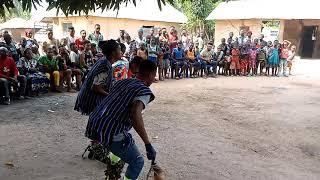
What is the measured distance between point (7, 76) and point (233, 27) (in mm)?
20160

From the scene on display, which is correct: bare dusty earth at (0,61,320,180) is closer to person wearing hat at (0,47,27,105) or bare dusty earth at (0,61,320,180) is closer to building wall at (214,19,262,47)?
person wearing hat at (0,47,27,105)

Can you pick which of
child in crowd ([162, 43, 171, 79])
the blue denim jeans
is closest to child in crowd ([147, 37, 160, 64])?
child in crowd ([162, 43, 171, 79])

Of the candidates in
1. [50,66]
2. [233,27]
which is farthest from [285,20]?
[50,66]

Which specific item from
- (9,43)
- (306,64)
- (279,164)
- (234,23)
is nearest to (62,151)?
(279,164)

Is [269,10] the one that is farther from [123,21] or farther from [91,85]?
[91,85]

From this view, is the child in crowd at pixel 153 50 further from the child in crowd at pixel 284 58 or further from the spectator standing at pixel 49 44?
the child in crowd at pixel 284 58

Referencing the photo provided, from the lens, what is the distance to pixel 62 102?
9906 mm

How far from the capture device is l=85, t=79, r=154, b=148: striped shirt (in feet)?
11.2

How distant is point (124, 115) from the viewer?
11.5ft

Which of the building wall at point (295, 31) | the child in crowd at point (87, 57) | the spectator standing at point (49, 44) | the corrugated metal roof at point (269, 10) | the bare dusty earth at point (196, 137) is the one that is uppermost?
the corrugated metal roof at point (269, 10)

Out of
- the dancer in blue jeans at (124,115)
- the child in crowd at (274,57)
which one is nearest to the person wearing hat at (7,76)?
the dancer in blue jeans at (124,115)

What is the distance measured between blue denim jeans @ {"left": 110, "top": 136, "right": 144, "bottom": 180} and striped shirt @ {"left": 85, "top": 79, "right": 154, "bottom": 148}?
11 centimetres

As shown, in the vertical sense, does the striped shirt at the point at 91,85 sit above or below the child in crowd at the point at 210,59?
above

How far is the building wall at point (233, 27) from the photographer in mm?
26297
